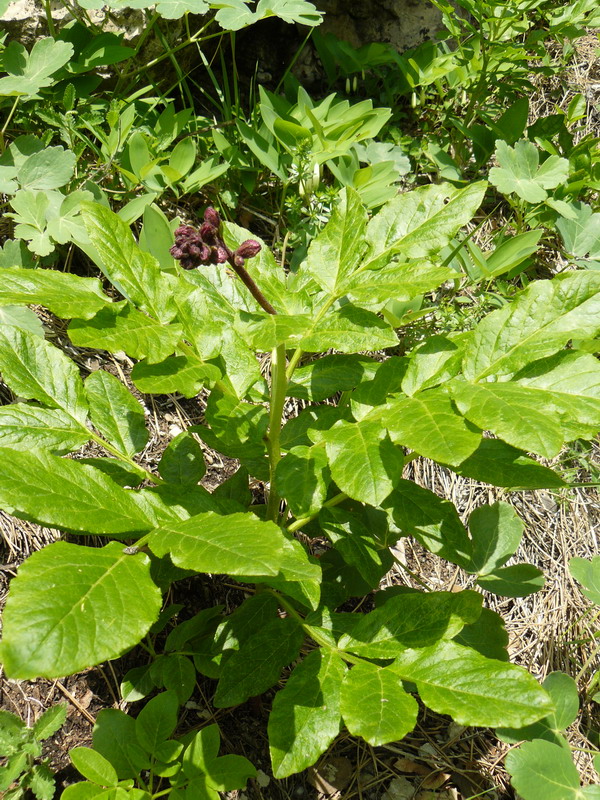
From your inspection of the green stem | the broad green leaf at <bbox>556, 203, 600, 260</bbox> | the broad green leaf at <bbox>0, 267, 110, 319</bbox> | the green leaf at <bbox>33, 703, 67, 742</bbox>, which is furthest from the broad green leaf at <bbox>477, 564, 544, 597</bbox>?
the broad green leaf at <bbox>556, 203, 600, 260</bbox>

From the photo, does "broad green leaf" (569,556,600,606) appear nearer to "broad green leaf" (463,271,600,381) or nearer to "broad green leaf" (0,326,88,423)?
"broad green leaf" (463,271,600,381)

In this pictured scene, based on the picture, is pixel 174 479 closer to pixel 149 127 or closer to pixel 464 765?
pixel 464 765

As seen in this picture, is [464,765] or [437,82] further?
[437,82]

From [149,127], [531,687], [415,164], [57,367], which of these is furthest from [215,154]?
[531,687]

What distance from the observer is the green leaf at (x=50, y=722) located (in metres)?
1.61

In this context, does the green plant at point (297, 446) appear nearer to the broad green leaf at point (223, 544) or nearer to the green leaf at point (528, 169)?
the broad green leaf at point (223, 544)

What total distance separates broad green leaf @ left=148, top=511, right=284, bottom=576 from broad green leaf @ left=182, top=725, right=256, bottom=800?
0.62 m

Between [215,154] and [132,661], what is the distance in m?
1.80

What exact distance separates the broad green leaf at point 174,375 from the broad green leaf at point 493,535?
92 cm

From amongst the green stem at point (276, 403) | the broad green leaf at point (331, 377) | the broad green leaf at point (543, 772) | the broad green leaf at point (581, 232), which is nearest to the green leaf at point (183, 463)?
the green stem at point (276, 403)

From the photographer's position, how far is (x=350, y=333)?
1.28 metres

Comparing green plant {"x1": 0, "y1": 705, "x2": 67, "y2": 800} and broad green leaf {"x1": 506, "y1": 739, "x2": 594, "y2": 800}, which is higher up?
green plant {"x1": 0, "y1": 705, "x2": 67, "y2": 800}

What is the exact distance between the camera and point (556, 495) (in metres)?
2.62

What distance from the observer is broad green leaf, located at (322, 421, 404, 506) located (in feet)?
3.74
